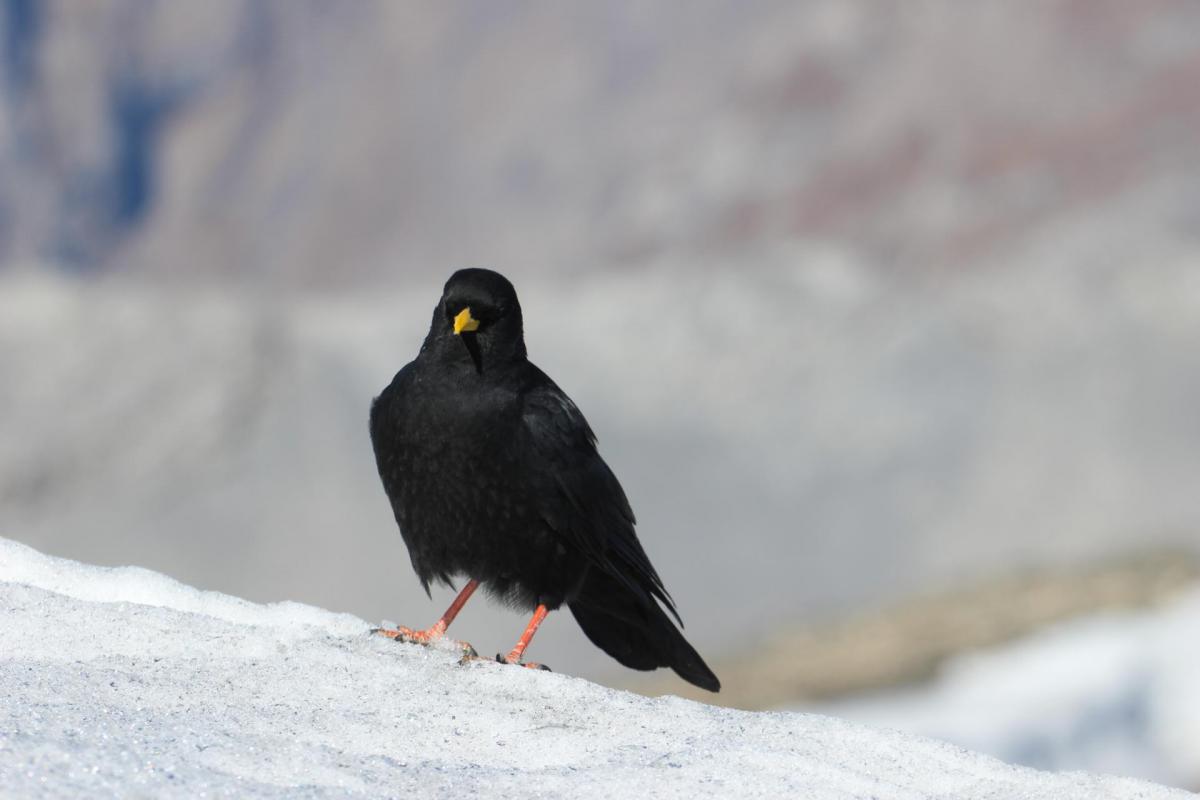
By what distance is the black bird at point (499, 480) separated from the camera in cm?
490

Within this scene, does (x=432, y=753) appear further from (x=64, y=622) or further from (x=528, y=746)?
(x=64, y=622)

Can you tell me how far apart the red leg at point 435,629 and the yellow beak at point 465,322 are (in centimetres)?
97

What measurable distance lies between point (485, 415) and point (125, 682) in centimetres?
169

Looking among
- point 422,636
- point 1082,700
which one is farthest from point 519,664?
point 1082,700

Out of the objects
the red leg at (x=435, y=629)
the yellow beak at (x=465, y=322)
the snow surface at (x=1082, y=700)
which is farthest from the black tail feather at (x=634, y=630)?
the snow surface at (x=1082, y=700)

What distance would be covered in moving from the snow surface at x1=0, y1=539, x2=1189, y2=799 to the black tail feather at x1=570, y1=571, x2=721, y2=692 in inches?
39.8

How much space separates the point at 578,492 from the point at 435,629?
73 cm

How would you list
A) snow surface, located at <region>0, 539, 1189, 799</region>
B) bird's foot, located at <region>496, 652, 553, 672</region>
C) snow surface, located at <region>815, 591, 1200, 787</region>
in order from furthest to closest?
snow surface, located at <region>815, 591, 1200, 787</region> → bird's foot, located at <region>496, 652, 553, 672</region> → snow surface, located at <region>0, 539, 1189, 799</region>

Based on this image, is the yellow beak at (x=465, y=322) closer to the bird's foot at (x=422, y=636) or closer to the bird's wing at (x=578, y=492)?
the bird's wing at (x=578, y=492)

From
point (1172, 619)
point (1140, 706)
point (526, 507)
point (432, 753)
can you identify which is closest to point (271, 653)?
point (432, 753)

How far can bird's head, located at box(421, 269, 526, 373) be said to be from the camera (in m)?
4.99

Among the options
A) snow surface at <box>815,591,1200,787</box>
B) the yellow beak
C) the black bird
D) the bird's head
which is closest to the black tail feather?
the black bird

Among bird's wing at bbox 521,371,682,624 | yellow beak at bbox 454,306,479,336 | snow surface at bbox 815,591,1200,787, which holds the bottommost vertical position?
bird's wing at bbox 521,371,682,624

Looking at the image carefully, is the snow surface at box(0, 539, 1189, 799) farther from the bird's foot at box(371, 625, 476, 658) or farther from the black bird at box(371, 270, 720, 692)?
the black bird at box(371, 270, 720, 692)
